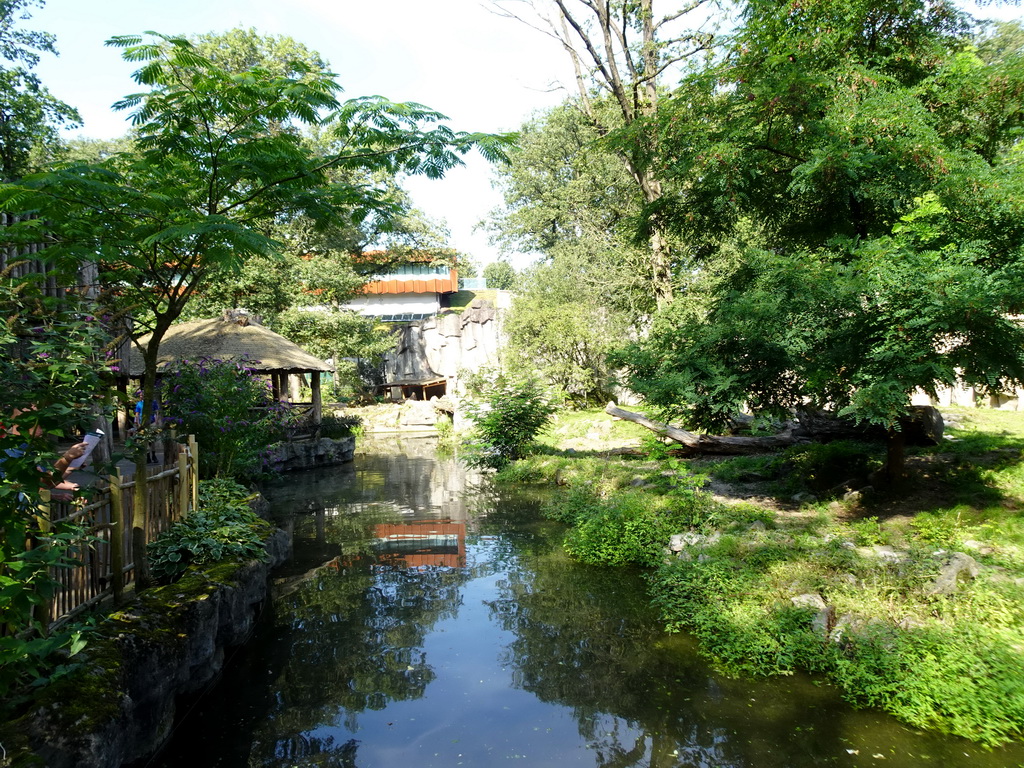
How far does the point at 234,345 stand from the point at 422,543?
10.8 meters

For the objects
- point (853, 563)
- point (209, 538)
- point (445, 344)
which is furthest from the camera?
point (445, 344)

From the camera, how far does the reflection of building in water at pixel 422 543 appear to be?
9125 millimetres

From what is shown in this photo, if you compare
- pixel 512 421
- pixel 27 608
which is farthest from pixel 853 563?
pixel 512 421

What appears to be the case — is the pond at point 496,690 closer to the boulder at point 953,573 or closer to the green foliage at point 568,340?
the boulder at point 953,573

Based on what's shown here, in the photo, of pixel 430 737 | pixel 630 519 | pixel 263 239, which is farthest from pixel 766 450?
pixel 263 239

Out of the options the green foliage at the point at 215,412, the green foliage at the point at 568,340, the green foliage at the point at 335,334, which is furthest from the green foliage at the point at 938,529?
the green foliage at the point at 335,334

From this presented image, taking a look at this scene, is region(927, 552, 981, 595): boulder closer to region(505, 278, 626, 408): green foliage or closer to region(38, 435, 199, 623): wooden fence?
region(38, 435, 199, 623): wooden fence

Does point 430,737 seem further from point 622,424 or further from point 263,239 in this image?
point 622,424

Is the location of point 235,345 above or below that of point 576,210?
below

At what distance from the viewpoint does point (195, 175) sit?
18.6ft

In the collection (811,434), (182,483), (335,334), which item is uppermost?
(335,334)

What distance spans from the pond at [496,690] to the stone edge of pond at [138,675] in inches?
13.5

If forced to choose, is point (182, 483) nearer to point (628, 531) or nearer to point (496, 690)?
point (496, 690)

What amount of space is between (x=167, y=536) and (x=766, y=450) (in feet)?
33.0
